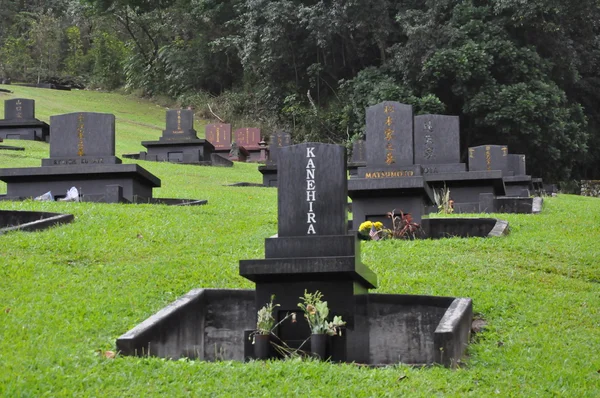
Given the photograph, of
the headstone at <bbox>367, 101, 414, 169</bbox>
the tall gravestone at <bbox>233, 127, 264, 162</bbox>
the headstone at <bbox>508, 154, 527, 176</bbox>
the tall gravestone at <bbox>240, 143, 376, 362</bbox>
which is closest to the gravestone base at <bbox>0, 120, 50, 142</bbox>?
the tall gravestone at <bbox>233, 127, 264, 162</bbox>

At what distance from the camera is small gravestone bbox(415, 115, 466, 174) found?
1998 centimetres

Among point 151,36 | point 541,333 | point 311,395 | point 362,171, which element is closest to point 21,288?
point 311,395

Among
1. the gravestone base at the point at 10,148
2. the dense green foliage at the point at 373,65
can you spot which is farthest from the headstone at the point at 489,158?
the gravestone base at the point at 10,148

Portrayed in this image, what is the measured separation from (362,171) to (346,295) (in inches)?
309

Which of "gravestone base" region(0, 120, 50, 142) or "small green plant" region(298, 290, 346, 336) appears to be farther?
"gravestone base" region(0, 120, 50, 142)

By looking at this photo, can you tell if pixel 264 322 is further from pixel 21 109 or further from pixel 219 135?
pixel 219 135

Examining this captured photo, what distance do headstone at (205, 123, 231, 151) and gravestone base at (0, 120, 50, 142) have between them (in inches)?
312

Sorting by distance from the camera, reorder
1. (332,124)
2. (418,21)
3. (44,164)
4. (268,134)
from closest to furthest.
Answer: (44,164)
(418,21)
(332,124)
(268,134)

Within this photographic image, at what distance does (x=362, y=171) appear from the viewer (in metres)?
16.1

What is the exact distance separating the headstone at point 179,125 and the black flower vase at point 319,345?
989 inches

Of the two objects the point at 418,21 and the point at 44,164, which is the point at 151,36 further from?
the point at 44,164

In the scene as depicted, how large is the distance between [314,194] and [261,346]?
1.59m

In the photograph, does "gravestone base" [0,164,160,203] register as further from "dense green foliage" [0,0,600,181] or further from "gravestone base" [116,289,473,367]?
"dense green foliage" [0,0,600,181]

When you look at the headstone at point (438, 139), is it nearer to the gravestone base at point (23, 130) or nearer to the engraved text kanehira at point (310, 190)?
the engraved text kanehira at point (310, 190)
